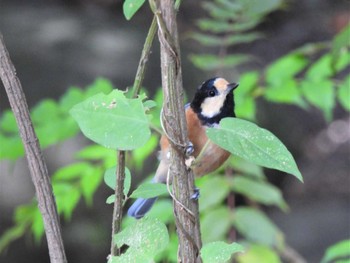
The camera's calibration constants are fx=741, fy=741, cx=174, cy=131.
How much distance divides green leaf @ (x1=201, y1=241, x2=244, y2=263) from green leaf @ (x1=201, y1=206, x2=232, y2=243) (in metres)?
1.08

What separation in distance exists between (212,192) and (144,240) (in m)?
1.19

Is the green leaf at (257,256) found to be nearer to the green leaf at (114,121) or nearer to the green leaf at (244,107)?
the green leaf at (244,107)

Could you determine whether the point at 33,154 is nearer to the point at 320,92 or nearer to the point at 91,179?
the point at 91,179

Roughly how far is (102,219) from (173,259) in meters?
1.69

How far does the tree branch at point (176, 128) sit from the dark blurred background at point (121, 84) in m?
2.68

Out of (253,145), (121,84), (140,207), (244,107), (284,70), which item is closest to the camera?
(253,145)

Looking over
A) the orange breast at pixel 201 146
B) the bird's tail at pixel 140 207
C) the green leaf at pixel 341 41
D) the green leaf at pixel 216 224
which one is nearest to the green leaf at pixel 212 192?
the green leaf at pixel 216 224

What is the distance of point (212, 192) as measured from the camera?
205cm

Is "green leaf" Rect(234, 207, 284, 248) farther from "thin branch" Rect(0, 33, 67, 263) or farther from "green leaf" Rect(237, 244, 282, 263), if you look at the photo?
"thin branch" Rect(0, 33, 67, 263)

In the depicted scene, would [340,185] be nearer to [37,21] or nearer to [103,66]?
[103,66]

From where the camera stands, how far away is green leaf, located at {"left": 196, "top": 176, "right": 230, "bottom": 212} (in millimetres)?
2016

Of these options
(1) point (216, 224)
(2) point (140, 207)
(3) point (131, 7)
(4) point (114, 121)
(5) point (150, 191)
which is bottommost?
(1) point (216, 224)

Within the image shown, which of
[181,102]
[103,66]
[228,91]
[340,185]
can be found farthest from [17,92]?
[340,185]

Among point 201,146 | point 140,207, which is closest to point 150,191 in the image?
point 201,146
